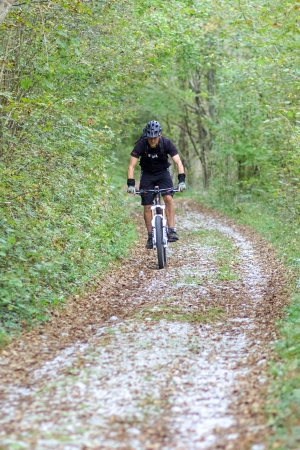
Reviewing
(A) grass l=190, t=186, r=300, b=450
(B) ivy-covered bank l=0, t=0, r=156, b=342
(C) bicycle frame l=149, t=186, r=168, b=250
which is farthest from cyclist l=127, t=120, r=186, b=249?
(A) grass l=190, t=186, r=300, b=450

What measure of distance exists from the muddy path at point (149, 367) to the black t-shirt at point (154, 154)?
7.22 ft

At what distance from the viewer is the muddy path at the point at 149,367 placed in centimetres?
461

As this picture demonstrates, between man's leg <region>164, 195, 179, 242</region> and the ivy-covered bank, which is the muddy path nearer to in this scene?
the ivy-covered bank

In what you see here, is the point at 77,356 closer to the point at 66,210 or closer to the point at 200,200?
the point at 66,210

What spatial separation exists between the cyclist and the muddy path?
1615 mm

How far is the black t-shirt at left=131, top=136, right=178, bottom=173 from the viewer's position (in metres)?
11.3

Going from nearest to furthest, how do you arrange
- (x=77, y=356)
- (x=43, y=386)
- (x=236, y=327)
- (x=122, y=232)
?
1. (x=43, y=386)
2. (x=77, y=356)
3. (x=236, y=327)
4. (x=122, y=232)

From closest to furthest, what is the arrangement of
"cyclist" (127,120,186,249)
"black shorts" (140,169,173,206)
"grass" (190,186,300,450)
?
"grass" (190,186,300,450), "cyclist" (127,120,186,249), "black shorts" (140,169,173,206)

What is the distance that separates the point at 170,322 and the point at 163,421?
2.93 m

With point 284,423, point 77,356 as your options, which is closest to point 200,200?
point 77,356

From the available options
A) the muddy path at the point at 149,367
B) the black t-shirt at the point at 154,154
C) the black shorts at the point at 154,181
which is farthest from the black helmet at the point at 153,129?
the muddy path at the point at 149,367

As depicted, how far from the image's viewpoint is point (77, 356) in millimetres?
6465

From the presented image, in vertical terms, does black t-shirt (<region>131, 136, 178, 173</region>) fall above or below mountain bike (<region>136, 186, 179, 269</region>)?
above

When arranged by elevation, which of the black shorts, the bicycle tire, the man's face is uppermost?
the man's face
